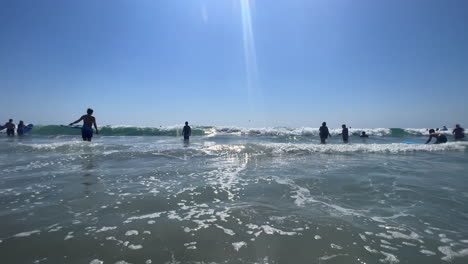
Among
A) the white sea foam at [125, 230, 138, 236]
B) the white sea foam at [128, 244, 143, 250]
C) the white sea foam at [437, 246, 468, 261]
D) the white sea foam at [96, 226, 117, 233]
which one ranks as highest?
the white sea foam at [96, 226, 117, 233]

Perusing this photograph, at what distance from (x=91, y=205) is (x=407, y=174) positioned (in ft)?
28.2

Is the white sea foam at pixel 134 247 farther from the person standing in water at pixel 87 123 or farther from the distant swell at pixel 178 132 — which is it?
the distant swell at pixel 178 132

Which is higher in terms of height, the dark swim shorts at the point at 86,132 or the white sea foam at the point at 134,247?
the dark swim shorts at the point at 86,132

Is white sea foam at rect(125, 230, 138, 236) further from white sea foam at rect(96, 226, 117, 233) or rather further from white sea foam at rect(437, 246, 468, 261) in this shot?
white sea foam at rect(437, 246, 468, 261)

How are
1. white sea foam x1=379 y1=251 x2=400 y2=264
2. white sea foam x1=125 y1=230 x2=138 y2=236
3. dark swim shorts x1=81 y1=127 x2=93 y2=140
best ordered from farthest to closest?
dark swim shorts x1=81 y1=127 x2=93 y2=140 → white sea foam x1=125 y1=230 x2=138 y2=236 → white sea foam x1=379 y1=251 x2=400 y2=264

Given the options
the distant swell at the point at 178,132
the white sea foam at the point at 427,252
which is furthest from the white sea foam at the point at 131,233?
the distant swell at the point at 178,132

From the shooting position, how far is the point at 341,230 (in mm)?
3473

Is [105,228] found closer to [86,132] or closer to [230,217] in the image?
[230,217]

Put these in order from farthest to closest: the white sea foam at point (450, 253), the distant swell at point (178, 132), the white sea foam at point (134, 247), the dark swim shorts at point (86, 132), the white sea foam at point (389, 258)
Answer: the distant swell at point (178, 132), the dark swim shorts at point (86, 132), the white sea foam at point (134, 247), the white sea foam at point (450, 253), the white sea foam at point (389, 258)

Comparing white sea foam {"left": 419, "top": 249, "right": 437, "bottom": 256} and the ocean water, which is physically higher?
the ocean water

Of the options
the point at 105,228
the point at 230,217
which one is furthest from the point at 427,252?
the point at 105,228

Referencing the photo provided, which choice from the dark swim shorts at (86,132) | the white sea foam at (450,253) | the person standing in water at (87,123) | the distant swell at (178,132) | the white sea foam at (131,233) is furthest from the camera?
the distant swell at (178,132)

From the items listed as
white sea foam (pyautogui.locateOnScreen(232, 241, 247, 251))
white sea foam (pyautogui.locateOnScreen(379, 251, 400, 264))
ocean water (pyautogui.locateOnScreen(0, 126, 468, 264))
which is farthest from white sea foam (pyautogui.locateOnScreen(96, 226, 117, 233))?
white sea foam (pyautogui.locateOnScreen(379, 251, 400, 264))

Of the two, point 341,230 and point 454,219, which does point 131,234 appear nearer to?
point 341,230
